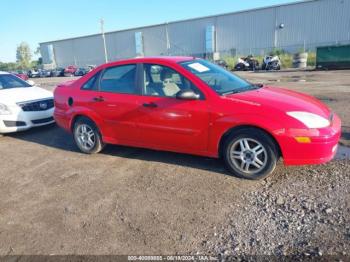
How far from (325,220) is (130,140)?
306 cm

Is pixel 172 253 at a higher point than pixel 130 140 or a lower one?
lower

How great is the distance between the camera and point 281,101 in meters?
4.14

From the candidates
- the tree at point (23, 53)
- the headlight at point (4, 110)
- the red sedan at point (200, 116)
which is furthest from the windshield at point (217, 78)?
the tree at point (23, 53)

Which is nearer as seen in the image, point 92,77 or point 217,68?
point 217,68

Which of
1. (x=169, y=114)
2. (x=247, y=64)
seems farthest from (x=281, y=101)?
(x=247, y=64)

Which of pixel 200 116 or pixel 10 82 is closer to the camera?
pixel 200 116

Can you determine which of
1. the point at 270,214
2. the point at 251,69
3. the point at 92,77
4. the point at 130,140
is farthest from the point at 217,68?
the point at 251,69

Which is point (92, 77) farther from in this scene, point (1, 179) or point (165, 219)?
point (165, 219)

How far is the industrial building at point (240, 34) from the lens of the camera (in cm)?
4062

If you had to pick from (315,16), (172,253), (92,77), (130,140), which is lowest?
(172,253)

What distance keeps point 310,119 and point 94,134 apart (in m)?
3.49

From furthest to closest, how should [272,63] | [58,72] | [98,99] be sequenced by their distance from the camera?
[58,72] < [272,63] < [98,99]

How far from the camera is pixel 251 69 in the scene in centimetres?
3525

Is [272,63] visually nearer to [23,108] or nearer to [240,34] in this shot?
[240,34]
